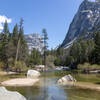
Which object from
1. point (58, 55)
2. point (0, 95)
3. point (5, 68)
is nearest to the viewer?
point (0, 95)

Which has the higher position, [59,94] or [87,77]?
[87,77]

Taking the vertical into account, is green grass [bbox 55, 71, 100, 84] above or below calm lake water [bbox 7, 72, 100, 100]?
above

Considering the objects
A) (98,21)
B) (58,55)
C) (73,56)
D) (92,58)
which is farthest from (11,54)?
(98,21)

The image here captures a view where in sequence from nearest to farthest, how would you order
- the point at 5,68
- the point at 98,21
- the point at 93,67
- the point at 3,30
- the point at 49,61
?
the point at 5,68, the point at 93,67, the point at 3,30, the point at 49,61, the point at 98,21

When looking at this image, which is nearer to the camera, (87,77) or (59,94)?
(59,94)

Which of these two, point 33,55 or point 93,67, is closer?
point 93,67

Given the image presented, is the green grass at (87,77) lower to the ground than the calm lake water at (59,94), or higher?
higher

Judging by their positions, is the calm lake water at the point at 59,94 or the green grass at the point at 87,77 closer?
the calm lake water at the point at 59,94

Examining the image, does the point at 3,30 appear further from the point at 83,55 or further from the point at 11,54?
the point at 83,55

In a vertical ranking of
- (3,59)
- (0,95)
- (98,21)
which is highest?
(98,21)

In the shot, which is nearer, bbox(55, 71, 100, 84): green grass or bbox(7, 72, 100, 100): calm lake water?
bbox(7, 72, 100, 100): calm lake water

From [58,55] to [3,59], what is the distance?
69.3 metres

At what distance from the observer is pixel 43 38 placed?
68.3 m

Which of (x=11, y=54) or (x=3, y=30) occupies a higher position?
(x=3, y=30)
